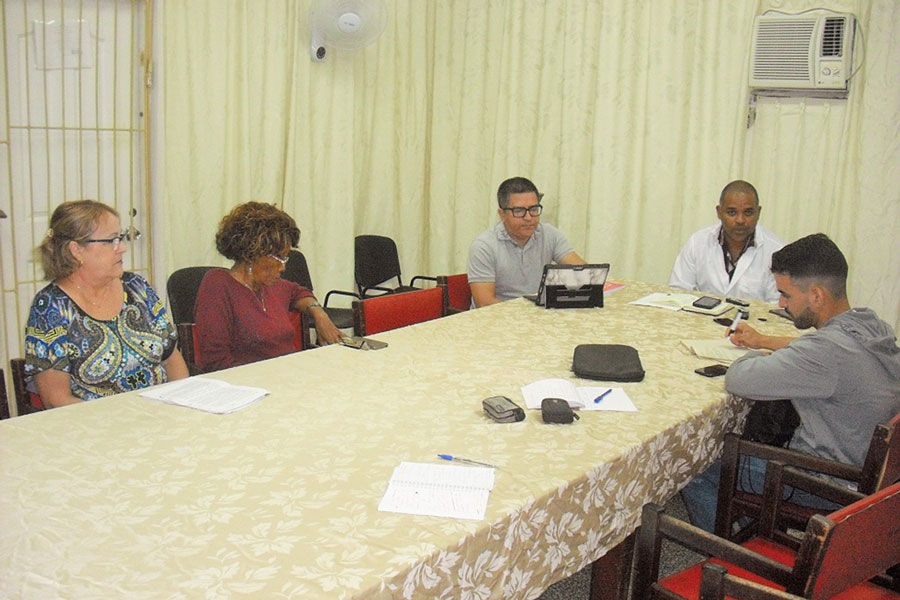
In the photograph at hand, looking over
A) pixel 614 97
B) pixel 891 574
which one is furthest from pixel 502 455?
pixel 614 97

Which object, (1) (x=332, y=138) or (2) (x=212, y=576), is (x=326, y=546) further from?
(1) (x=332, y=138)

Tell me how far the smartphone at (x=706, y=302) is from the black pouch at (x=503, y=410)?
5.24 ft

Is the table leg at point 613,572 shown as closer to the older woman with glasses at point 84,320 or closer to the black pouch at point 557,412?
the black pouch at point 557,412

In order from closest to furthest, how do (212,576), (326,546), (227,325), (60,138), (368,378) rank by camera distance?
(212,576) < (326,546) < (368,378) < (227,325) < (60,138)

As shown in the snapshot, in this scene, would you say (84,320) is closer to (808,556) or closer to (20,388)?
(20,388)

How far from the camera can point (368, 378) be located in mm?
2305

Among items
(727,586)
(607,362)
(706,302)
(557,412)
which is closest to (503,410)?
(557,412)

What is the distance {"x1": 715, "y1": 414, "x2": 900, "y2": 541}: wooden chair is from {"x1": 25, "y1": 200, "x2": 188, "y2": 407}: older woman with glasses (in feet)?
5.94

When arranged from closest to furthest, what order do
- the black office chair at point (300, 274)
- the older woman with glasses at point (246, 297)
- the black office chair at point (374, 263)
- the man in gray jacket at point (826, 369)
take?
the man in gray jacket at point (826, 369) < the older woman with glasses at point (246, 297) < the black office chair at point (300, 274) < the black office chair at point (374, 263)

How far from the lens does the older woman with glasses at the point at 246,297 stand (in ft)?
9.12

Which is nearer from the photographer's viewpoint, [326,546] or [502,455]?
[326,546]

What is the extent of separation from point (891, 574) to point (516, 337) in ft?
4.56

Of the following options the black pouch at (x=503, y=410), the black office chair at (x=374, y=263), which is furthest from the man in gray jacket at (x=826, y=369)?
the black office chair at (x=374, y=263)

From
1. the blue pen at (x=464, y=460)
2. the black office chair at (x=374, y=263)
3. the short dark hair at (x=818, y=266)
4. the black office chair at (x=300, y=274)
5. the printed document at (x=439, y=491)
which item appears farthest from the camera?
the black office chair at (x=374, y=263)
